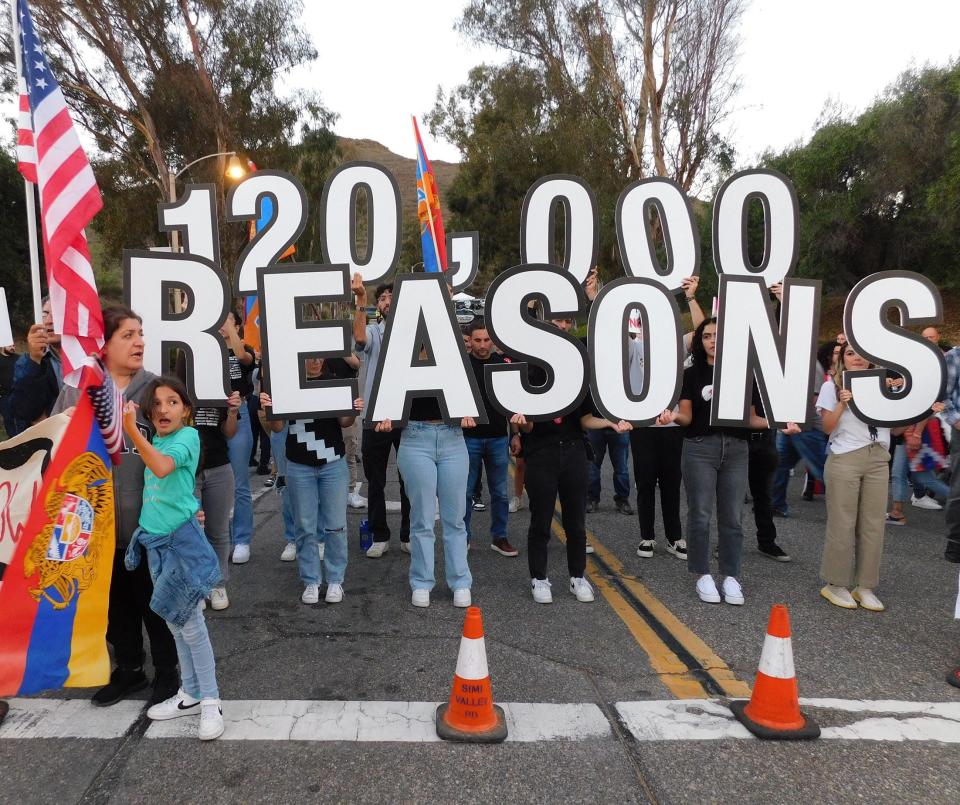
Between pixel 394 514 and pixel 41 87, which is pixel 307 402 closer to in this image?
pixel 41 87

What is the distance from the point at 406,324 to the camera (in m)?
3.95

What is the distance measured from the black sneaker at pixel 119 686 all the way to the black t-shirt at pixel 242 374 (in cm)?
215

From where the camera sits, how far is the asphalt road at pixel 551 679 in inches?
92.6

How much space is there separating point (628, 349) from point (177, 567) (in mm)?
2796

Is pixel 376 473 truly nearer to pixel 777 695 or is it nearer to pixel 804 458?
pixel 777 695

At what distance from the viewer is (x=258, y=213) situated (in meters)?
4.00

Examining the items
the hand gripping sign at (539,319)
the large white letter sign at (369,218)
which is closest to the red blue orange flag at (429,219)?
the large white letter sign at (369,218)

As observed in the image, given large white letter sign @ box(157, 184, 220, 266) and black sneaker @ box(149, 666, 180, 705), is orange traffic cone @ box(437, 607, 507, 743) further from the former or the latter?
large white letter sign @ box(157, 184, 220, 266)

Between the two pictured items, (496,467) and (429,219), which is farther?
(496,467)

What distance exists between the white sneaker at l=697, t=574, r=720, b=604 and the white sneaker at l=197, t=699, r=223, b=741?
2962 millimetres

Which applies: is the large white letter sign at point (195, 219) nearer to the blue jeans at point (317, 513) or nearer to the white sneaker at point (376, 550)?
the blue jeans at point (317, 513)

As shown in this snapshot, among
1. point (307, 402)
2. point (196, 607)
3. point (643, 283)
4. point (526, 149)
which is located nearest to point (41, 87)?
point (307, 402)

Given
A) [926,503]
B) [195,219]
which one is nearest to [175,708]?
[195,219]

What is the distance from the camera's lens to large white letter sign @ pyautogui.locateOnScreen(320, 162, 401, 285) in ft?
13.1
